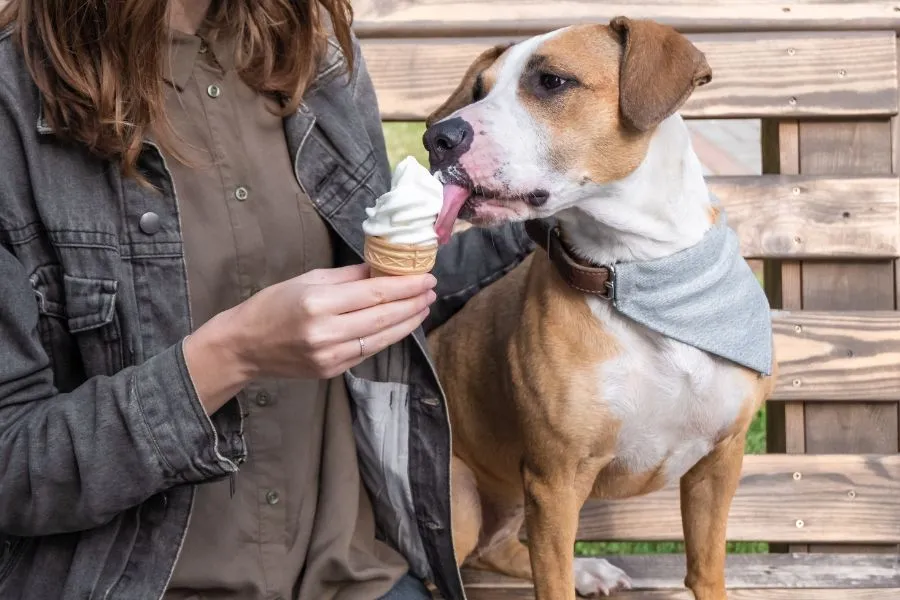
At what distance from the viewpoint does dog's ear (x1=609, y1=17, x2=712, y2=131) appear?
1749mm

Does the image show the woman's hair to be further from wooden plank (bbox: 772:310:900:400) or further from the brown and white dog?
wooden plank (bbox: 772:310:900:400)

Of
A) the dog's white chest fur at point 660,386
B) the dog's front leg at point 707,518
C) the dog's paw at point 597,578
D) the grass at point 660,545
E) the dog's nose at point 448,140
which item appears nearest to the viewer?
the dog's nose at point 448,140

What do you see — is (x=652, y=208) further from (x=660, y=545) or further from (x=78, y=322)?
(x=660, y=545)

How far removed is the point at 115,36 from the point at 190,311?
17.5 inches

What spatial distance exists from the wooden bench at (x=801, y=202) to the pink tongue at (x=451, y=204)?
2.82 ft

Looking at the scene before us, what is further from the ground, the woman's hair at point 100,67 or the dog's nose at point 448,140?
the woman's hair at point 100,67

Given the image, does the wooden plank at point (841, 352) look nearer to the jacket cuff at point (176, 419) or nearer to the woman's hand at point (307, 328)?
the woman's hand at point (307, 328)

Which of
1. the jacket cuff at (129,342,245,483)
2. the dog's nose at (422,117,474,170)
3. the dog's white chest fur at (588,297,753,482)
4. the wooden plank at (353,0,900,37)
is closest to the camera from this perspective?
the jacket cuff at (129,342,245,483)

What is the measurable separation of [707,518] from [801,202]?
0.86 m

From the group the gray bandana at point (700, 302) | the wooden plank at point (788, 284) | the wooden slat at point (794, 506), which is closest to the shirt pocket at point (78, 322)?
the gray bandana at point (700, 302)

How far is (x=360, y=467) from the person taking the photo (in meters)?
1.95

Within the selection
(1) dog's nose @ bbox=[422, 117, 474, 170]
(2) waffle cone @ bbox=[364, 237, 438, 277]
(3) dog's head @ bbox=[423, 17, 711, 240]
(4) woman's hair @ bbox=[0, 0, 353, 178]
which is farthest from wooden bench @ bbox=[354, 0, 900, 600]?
(2) waffle cone @ bbox=[364, 237, 438, 277]

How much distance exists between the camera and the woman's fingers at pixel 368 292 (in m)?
1.37

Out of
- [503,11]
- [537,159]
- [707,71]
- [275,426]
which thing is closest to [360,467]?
[275,426]
